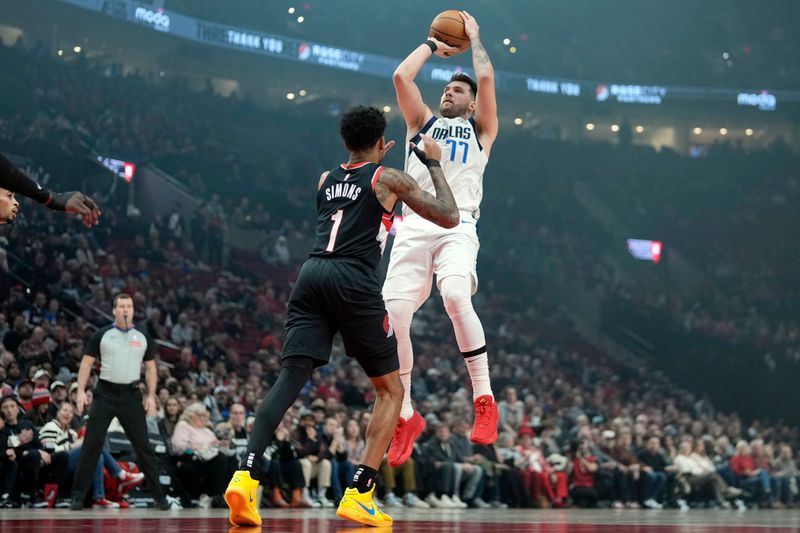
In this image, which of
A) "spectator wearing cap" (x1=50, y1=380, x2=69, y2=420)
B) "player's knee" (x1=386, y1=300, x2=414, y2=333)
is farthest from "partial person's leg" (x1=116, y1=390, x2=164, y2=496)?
"player's knee" (x1=386, y1=300, x2=414, y2=333)

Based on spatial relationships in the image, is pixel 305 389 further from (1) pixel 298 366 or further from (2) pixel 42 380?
(1) pixel 298 366

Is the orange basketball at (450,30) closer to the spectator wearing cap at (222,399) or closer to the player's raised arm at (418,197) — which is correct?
the player's raised arm at (418,197)

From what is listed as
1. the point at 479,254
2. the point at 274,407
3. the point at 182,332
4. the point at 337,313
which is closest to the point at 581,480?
the point at 182,332

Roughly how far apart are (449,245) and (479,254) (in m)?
21.8

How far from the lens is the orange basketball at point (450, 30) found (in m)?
6.60

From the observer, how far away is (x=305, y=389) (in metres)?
16.6

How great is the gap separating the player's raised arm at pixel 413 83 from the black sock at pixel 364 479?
2.36m

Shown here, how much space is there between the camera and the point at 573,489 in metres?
14.5

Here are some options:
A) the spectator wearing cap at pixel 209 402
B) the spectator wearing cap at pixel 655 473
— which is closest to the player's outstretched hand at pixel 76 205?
the spectator wearing cap at pixel 209 402

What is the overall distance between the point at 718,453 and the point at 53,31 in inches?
765

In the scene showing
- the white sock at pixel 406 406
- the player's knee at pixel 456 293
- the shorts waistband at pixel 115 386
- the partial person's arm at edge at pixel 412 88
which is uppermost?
the partial person's arm at edge at pixel 412 88

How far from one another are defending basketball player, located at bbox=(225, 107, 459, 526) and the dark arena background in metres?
0.65

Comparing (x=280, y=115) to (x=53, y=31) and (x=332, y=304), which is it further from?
(x=332, y=304)

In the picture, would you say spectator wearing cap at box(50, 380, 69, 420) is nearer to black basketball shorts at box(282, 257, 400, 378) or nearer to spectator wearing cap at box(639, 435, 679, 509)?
black basketball shorts at box(282, 257, 400, 378)
